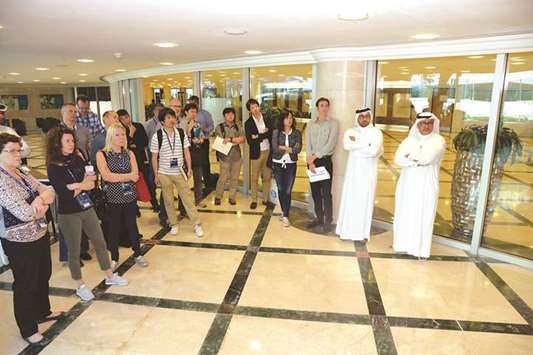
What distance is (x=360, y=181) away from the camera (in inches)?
177

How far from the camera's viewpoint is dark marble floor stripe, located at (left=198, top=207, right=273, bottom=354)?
9.00 feet

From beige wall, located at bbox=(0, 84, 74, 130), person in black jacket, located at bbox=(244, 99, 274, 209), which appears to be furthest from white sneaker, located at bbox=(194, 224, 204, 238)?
beige wall, located at bbox=(0, 84, 74, 130)

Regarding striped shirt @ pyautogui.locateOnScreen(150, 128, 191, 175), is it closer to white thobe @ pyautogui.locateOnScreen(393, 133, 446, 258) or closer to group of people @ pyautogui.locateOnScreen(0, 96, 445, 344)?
group of people @ pyautogui.locateOnScreen(0, 96, 445, 344)

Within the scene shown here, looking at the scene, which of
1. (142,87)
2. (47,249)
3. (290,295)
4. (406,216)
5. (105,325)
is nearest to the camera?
(47,249)

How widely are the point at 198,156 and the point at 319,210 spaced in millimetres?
2052

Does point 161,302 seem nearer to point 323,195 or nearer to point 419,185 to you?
point 323,195

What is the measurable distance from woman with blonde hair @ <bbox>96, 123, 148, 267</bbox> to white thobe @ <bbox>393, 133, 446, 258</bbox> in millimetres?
2836

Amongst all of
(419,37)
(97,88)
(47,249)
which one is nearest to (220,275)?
(47,249)

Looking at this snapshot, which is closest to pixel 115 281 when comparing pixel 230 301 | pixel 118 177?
pixel 118 177

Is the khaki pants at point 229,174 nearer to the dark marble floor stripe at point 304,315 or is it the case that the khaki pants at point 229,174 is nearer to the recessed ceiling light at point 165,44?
the recessed ceiling light at point 165,44

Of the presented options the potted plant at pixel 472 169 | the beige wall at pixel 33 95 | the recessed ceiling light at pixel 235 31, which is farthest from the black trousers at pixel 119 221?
the beige wall at pixel 33 95

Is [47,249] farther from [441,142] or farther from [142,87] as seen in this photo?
[142,87]

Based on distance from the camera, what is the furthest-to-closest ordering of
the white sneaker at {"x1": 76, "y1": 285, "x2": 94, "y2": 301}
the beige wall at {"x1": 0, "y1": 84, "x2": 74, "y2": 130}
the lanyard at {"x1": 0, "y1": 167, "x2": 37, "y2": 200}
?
1. the beige wall at {"x1": 0, "y1": 84, "x2": 74, "y2": 130}
2. the white sneaker at {"x1": 76, "y1": 285, "x2": 94, "y2": 301}
3. the lanyard at {"x1": 0, "y1": 167, "x2": 37, "y2": 200}

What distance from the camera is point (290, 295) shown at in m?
3.41
